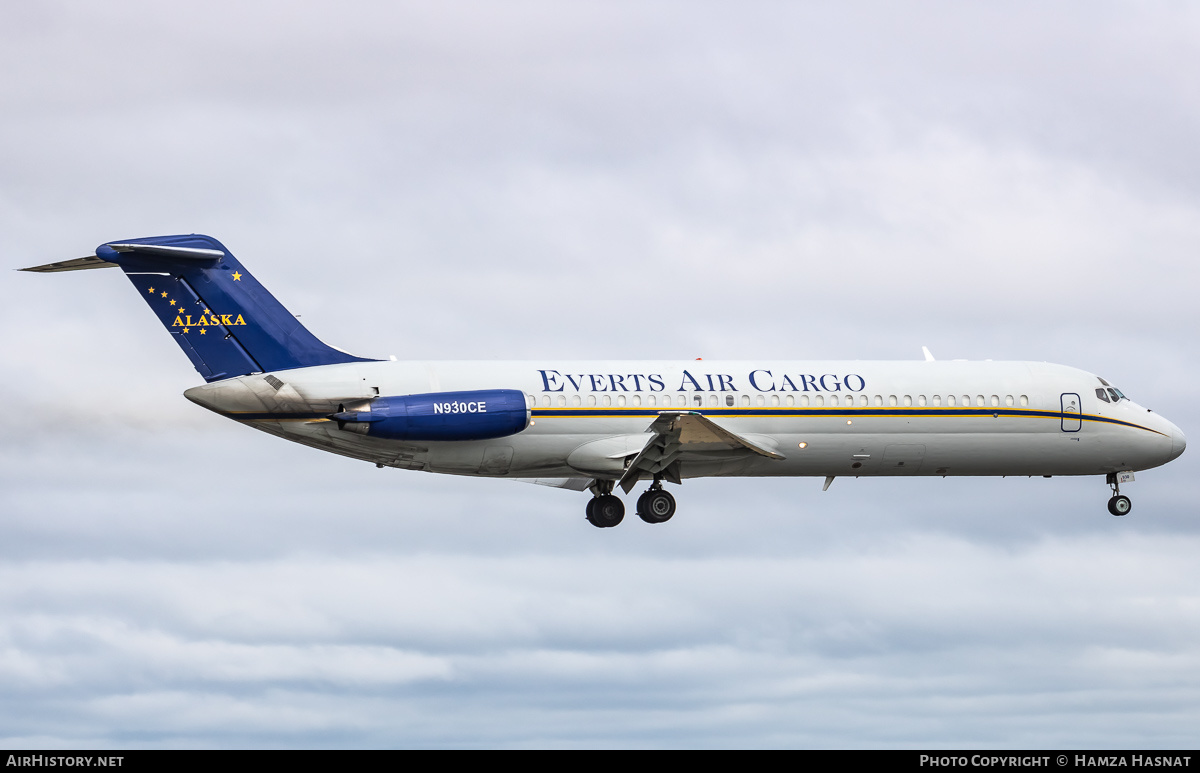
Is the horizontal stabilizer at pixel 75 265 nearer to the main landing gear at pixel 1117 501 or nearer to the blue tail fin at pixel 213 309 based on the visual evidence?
the blue tail fin at pixel 213 309

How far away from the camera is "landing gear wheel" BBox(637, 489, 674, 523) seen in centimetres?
3859

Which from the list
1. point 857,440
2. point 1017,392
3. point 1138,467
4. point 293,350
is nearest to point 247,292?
point 293,350

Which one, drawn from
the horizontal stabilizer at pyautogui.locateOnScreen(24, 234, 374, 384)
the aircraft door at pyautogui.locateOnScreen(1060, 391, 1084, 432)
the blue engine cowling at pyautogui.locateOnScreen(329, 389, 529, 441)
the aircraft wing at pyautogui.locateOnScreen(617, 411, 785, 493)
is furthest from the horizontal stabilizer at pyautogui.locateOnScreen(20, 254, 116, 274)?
the aircraft door at pyautogui.locateOnScreen(1060, 391, 1084, 432)

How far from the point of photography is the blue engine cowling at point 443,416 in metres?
35.1

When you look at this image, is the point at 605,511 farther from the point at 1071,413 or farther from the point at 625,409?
the point at 1071,413

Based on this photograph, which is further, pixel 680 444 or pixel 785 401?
pixel 785 401

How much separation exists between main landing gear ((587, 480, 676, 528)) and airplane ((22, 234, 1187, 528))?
4cm

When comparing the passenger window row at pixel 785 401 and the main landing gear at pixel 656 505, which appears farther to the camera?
the main landing gear at pixel 656 505

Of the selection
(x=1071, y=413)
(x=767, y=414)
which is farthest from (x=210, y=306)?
(x=1071, y=413)

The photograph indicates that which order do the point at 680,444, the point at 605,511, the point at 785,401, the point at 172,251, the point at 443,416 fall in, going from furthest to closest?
the point at 605,511 → the point at 785,401 → the point at 680,444 → the point at 443,416 → the point at 172,251

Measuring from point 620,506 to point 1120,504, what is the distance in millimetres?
13433

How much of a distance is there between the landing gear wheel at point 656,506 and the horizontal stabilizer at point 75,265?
13660 mm

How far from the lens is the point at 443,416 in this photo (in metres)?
35.4

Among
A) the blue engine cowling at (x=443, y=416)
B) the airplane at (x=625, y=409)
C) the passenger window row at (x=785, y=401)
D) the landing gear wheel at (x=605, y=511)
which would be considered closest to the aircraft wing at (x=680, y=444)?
the airplane at (x=625, y=409)
